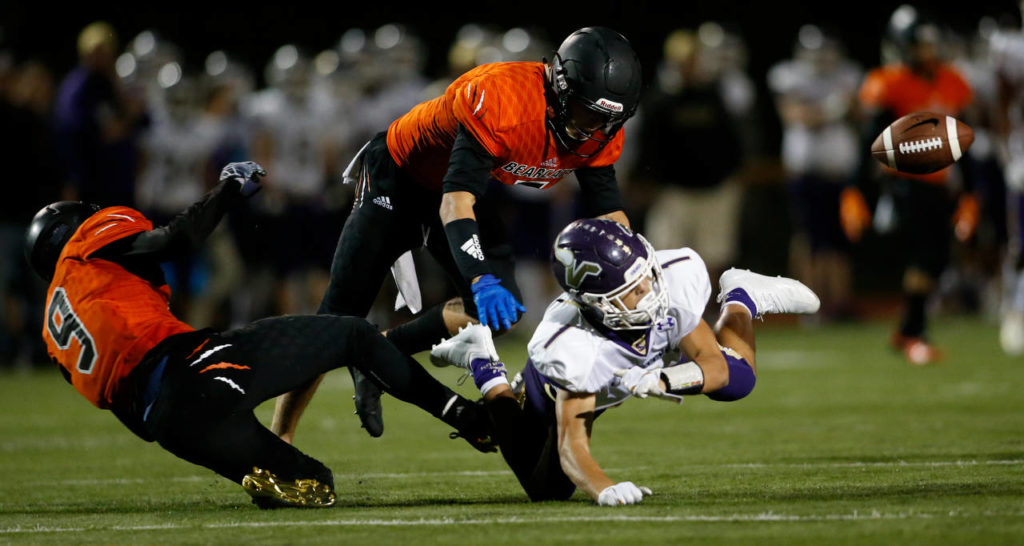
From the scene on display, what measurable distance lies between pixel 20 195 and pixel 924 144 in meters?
7.17

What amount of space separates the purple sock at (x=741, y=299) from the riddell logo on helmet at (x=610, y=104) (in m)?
0.90

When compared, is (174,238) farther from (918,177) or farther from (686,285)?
(918,177)

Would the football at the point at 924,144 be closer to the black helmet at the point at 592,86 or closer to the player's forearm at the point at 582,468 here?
the black helmet at the point at 592,86

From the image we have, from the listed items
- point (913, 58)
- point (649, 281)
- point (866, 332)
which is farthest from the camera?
point (866, 332)

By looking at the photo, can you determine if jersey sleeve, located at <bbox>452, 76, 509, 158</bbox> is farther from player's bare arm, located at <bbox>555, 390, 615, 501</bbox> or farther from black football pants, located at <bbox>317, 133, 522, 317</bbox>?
player's bare arm, located at <bbox>555, 390, 615, 501</bbox>

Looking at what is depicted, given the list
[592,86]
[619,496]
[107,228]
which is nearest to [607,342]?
[619,496]

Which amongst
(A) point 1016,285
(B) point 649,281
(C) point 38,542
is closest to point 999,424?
(B) point 649,281

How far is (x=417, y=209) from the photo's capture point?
5297mm

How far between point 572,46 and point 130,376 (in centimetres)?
188

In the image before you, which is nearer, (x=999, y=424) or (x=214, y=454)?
(x=214, y=454)

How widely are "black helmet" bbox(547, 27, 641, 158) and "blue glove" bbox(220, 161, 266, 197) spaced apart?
3.48 feet

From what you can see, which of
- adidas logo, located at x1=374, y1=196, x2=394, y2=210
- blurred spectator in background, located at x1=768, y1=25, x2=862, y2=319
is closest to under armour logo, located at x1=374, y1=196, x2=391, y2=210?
adidas logo, located at x1=374, y1=196, x2=394, y2=210

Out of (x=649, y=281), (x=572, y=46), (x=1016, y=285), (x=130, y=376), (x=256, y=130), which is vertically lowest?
(x=1016, y=285)

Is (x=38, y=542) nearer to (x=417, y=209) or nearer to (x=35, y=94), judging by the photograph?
(x=417, y=209)
